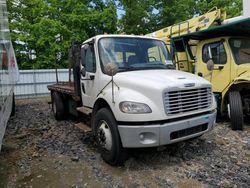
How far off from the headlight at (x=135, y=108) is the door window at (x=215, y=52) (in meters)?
3.56

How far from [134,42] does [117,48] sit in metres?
0.44

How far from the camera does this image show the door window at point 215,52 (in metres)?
6.56

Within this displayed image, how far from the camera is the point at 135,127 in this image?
12.4ft

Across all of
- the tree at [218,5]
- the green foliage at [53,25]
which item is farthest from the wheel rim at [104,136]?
the tree at [218,5]

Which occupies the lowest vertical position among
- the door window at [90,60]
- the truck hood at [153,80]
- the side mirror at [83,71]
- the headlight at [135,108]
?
the headlight at [135,108]

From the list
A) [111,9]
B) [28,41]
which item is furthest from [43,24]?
[111,9]

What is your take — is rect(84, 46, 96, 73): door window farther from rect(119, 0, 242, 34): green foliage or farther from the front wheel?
rect(119, 0, 242, 34): green foliage

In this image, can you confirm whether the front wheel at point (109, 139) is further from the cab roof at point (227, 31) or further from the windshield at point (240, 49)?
the windshield at point (240, 49)

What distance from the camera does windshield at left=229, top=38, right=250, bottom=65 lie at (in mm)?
6363

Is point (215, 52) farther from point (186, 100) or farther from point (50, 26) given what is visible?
point (50, 26)

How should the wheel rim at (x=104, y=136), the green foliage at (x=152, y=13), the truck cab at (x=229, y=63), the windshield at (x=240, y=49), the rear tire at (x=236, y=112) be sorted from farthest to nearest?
the green foliage at (x=152, y=13), the windshield at (x=240, y=49), the truck cab at (x=229, y=63), the rear tire at (x=236, y=112), the wheel rim at (x=104, y=136)

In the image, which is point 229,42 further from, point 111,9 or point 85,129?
point 111,9

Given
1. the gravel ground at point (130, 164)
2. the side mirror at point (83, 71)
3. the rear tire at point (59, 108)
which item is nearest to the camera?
the gravel ground at point (130, 164)

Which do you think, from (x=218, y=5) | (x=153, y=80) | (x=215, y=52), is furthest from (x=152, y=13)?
(x=153, y=80)
